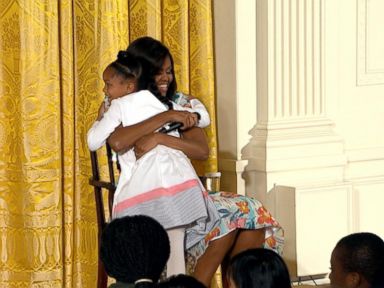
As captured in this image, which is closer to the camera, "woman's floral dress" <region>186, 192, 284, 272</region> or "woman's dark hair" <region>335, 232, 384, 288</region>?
"woman's dark hair" <region>335, 232, 384, 288</region>

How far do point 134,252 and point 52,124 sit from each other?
80.6 inches

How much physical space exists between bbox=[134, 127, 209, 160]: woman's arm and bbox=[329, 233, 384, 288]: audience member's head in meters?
0.95

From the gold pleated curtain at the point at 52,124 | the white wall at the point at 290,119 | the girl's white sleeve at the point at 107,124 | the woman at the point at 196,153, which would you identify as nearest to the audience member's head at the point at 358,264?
the woman at the point at 196,153

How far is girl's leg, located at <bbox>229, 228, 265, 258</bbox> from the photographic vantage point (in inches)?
174

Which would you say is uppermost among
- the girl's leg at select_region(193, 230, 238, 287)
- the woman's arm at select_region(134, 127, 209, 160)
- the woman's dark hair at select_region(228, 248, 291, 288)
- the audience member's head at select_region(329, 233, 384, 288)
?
the woman's arm at select_region(134, 127, 209, 160)

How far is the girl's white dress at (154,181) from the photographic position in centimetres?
412

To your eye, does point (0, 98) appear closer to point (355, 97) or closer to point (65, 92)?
point (65, 92)

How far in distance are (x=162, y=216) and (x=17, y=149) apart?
103cm

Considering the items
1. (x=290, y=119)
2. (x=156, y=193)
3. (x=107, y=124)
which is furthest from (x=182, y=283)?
(x=290, y=119)

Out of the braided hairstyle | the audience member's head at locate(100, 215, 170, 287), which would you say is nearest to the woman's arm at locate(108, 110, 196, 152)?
the braided hairstyle

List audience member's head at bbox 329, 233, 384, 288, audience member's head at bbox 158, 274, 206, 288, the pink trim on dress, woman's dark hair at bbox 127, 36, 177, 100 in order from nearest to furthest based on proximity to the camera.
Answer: audience member's head at bbox 158, 274, 206, 288 → audience member's head at bbox 329, 233, 384, 288 → the pink trim on dress → woman's dark hair at bbox 127, 36, 177, 100

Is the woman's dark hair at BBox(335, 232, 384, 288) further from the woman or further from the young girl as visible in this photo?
the woman

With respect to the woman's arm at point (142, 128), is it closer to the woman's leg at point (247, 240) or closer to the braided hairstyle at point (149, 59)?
the braided hairstyle at point (149, 59)

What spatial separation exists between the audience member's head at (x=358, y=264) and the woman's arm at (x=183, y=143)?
3.13ft
